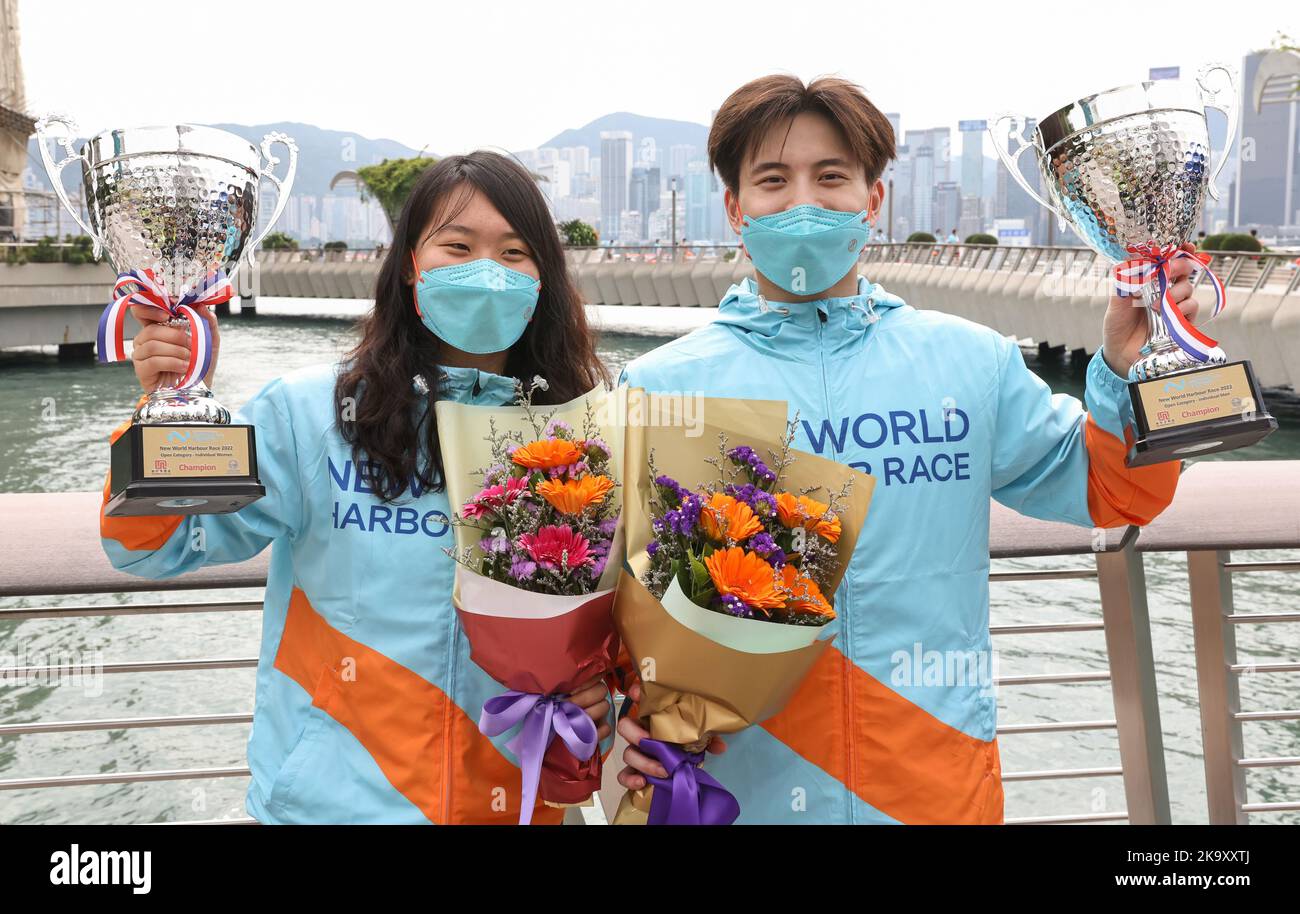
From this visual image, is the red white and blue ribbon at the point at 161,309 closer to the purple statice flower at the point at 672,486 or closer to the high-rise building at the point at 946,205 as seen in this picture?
the purple statice flower at the point at 672,486

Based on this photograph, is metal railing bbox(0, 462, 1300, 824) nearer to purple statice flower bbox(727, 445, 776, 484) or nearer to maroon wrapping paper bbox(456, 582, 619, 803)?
maroon wrapping paper bbox(456, 582, 619, 803)

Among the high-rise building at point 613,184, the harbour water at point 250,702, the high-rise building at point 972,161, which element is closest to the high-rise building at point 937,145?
the high-rise building at point 972,161

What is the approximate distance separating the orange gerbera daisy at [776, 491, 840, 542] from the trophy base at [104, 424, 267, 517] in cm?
73

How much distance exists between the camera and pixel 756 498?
1.58 m

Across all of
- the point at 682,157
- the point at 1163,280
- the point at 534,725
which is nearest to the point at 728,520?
the point at 534,725

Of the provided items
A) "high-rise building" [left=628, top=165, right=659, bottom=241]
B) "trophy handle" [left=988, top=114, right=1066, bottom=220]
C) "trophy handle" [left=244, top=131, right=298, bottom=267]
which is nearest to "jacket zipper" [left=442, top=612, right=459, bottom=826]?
"trophy handle" [left=244, top=131, right=298, bottom=267]

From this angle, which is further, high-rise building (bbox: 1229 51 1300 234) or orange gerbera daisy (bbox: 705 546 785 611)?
high-rise building (bbox: 1229 51 1300 234)

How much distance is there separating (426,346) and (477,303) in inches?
5.8

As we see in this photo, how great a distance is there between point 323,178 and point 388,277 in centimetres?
20471

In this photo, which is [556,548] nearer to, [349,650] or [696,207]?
[349,650]

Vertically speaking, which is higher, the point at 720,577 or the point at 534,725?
the point at 720,577

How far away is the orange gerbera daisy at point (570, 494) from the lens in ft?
5.28

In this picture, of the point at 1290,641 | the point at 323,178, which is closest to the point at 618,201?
the point at 323,178

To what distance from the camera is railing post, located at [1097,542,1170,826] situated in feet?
7.95
